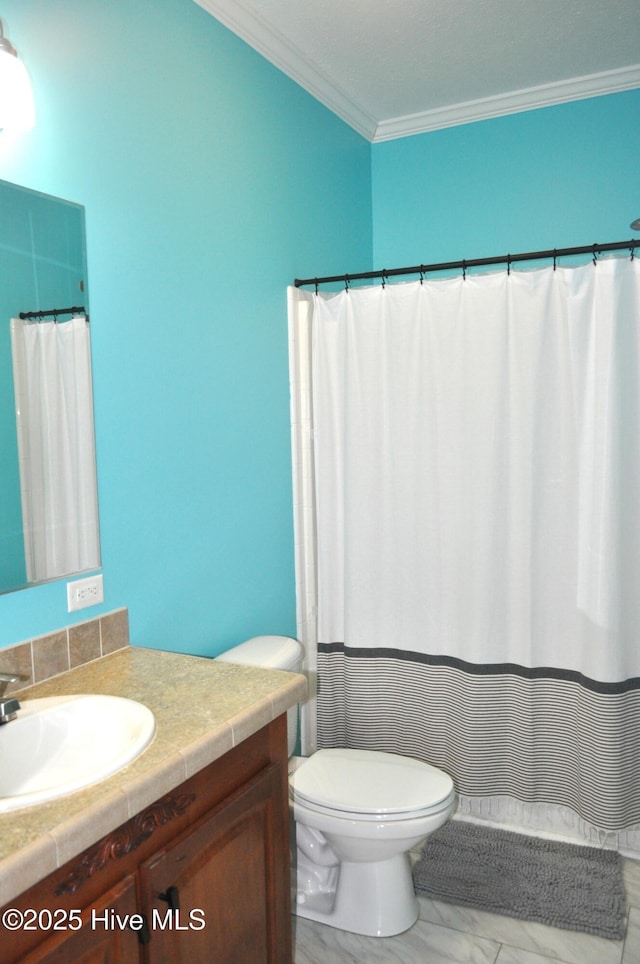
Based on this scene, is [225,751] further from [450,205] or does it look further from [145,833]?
[450,205]

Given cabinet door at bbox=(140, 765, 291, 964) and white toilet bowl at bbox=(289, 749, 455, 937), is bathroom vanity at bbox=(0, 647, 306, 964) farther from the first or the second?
white toilet bowl at bbox=(289, 749, 455, 937)

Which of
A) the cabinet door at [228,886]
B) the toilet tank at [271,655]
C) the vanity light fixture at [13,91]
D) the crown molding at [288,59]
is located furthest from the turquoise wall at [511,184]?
the cabinet door at [228,886]

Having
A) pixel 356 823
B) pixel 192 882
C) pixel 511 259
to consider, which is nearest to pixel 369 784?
pixel 356 823

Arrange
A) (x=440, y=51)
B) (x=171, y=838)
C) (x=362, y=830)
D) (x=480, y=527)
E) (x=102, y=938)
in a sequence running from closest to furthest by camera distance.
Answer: (x=102, y=938), (x=171, y=838), (x=362, y=830), (x=480, y=527), (x=440, y=51)

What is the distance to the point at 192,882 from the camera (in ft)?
4.42

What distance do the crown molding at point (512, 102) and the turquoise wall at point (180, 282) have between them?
0.54 m

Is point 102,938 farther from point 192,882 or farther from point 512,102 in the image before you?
point 512,102

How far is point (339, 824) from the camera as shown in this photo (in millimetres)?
1997

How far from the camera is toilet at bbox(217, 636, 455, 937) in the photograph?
199 centimetres

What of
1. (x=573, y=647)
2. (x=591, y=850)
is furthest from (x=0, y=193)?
(x=591, y=850)

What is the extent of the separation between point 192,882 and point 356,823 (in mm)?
736

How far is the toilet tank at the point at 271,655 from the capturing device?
2.13m

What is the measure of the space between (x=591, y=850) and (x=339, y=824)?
100cm

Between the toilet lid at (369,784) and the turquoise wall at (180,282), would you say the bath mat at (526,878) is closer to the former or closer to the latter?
the toilet lid at (369,784)
